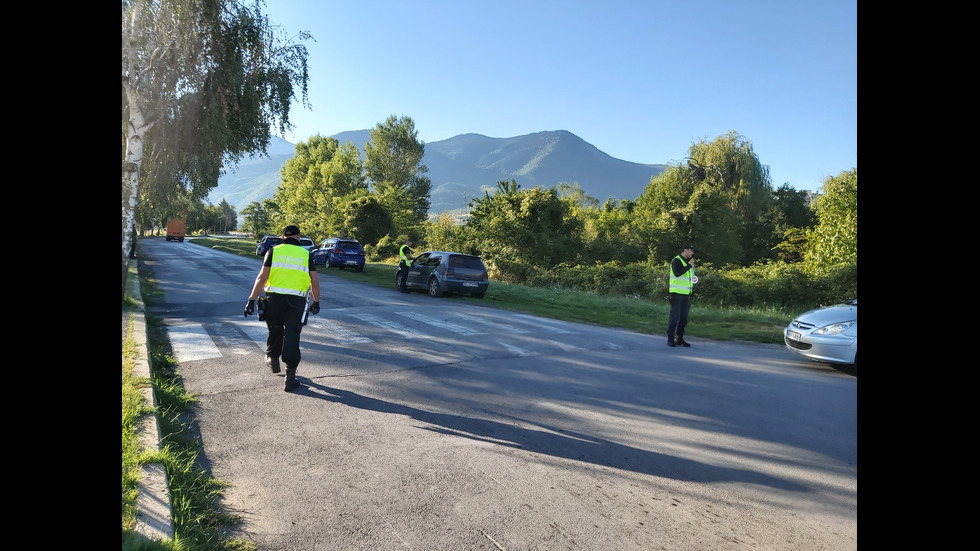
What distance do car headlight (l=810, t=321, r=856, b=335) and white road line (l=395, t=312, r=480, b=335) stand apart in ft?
18.8

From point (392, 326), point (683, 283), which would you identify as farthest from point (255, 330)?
point (683, 283)

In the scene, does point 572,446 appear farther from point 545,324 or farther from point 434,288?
point 434,288

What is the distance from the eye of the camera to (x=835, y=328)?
8930mm

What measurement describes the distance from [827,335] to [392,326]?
7.55 metres

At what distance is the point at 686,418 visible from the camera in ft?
19.2

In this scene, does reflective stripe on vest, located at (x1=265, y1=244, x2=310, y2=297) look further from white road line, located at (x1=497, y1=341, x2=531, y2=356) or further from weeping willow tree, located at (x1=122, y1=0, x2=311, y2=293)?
weeping willow tree, located at (x1=122, y1=0, x2=311, y2=293)

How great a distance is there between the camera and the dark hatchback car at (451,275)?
1923 centimetres

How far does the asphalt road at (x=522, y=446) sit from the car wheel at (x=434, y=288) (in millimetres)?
9647

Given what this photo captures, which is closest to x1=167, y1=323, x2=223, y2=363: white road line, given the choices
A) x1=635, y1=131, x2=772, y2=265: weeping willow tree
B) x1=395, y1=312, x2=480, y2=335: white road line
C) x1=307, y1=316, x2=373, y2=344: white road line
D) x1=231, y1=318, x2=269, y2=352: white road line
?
x1=231, y1=318, x2=269, y2=352: white road line

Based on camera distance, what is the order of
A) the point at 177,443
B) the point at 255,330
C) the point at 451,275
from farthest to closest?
the point at 451,275 < the point at 255,330 < the point at 177,443

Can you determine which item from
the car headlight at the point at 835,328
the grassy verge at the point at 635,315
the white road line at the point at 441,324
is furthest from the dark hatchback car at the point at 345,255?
the car headlight at the point at 835,328
